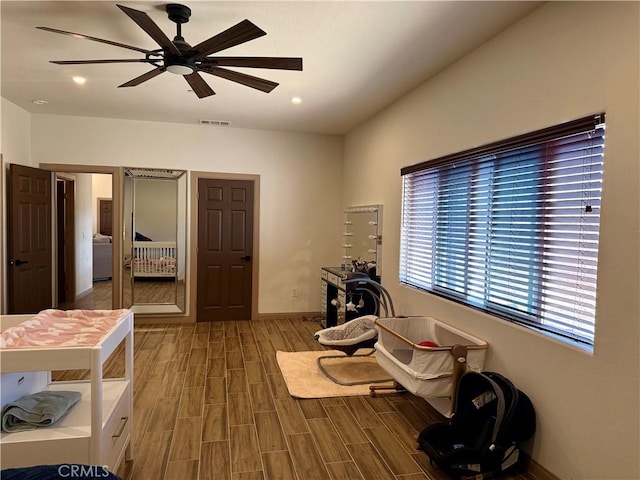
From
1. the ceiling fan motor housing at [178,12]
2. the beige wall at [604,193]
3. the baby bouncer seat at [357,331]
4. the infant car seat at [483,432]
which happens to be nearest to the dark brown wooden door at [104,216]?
the baby bouncer seat at [357,331]

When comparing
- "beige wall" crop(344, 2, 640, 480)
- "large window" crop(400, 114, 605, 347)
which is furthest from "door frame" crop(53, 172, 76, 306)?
"beige wall" crop(344, 2, 640, 480)

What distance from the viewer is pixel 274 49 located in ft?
9.70

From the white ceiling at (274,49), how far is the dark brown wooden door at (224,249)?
3.92ft

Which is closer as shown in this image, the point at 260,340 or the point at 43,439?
the point at 43,439

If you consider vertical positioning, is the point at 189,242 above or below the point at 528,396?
above

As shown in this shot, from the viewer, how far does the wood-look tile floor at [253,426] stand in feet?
7.35

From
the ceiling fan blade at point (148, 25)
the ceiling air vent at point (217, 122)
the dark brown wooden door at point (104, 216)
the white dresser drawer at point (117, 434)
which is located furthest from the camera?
the dark brown wooden door at point (104, 216)

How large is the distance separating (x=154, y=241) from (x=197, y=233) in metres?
0.58

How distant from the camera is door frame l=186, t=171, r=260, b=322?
17.4 ft

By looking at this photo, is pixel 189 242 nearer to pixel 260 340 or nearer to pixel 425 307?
pixel 260 340

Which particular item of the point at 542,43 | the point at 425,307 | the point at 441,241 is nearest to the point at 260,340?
the point at 425,307

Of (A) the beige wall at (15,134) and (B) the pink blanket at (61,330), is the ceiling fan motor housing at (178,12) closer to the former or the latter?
(B) the pink blanket at (61,330)

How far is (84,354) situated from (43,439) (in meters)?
0.40

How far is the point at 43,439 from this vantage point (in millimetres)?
1633
